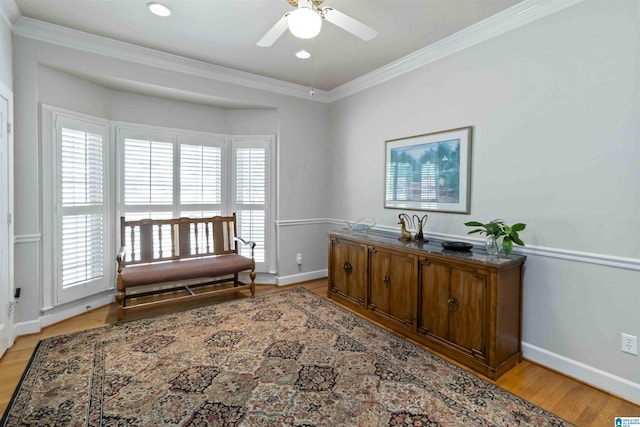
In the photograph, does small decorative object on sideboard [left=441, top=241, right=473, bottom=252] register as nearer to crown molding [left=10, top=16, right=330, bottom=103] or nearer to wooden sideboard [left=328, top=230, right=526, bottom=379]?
wooden sideboard [left=328, top=230, right=526, bottom=379]

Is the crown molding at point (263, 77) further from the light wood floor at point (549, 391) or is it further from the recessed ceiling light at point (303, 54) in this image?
the light wood floor at point (549, 391)

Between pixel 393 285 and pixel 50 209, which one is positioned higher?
pixel 50 209

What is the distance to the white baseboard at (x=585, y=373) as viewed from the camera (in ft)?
6.76

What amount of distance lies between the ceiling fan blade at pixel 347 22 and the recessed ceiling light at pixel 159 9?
1457 mm

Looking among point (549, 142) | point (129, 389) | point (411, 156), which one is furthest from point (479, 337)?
point (129, 389)

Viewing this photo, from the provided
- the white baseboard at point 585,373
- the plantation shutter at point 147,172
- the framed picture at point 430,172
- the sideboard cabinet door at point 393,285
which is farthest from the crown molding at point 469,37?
the plantation shutter at point 147,172

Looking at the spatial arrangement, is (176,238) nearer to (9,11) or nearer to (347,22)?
(9,11)

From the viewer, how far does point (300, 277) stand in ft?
15.5

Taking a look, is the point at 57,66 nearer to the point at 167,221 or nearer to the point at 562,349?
the point at 167,221

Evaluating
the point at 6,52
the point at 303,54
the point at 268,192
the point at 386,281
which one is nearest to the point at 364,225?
the point at 386,281

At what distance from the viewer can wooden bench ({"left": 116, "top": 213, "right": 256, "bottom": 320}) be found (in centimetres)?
337

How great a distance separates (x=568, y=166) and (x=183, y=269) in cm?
371

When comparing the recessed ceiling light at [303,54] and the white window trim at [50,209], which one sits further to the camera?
the recessed ceiling light at [303,54]


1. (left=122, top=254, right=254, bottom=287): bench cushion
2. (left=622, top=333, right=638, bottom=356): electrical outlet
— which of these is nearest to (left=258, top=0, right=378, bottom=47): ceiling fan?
(left=122, top=254, right=254, bottom=287): bench cushion
